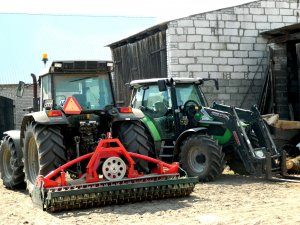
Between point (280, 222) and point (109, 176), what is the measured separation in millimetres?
2353

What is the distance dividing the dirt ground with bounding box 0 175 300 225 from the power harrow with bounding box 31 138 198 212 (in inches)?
4.7

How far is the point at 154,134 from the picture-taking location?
31.6 ft

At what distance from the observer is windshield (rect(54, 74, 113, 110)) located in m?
7.67

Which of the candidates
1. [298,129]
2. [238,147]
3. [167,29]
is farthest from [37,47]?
[238,147]

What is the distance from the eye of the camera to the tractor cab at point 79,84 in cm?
761

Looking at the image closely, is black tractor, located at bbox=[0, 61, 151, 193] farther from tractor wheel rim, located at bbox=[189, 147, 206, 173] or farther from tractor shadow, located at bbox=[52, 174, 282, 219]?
tractor wheel rim, located at bbox=[189, 147, 206, 173]

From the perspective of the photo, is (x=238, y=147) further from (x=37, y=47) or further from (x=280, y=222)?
(x=37, y=47)

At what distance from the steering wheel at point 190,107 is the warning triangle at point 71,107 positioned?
2.96m

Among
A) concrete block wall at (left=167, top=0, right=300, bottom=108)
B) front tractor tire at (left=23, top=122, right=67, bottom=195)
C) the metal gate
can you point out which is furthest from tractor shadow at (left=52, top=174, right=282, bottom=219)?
the metal gate

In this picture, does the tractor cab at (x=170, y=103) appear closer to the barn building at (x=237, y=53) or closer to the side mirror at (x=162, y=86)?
the side mirror at (x=162, y=86)

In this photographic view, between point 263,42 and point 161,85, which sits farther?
point 263,42

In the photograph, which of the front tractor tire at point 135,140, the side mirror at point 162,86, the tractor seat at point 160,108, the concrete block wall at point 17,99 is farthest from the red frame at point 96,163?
the concrete block wall at point 17,99

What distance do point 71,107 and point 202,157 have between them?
2.93m

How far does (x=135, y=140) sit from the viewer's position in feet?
24.5
